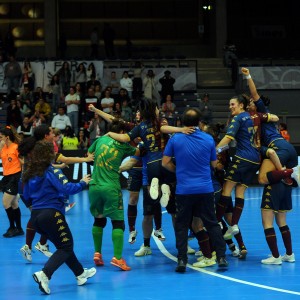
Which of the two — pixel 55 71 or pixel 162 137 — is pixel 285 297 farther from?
pixel 55 71

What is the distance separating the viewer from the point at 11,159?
1253cm

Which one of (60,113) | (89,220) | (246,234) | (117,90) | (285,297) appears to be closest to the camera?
(285,297)

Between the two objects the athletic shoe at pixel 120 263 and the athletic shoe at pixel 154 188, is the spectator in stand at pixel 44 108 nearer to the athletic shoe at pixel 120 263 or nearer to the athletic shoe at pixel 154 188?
the athletic shoe at pixel 154 188

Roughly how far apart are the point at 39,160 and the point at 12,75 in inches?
726

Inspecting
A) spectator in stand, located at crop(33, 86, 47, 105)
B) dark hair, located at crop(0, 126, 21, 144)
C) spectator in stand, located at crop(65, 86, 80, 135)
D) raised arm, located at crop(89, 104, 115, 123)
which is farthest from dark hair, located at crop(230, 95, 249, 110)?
spectator in stand, located at crop(33, 86, 47, 105)

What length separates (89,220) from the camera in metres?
14.2

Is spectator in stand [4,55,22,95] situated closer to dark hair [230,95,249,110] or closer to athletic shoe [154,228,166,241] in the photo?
athletic shoe [154,228,166,241]

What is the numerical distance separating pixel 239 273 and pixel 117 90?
17.3 metres

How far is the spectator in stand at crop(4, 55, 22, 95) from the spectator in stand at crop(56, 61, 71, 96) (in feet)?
5.31

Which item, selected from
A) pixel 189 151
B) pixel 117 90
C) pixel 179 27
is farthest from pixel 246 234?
pixel 179 27

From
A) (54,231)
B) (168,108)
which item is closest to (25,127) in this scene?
(168,108)

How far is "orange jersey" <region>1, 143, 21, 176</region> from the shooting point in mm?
12438

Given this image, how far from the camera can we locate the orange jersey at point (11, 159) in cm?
1244

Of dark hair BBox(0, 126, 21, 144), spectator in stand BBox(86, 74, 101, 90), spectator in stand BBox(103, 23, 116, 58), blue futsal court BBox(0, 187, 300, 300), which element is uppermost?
spectator in stand BBox(103, 23, 116, 58)
